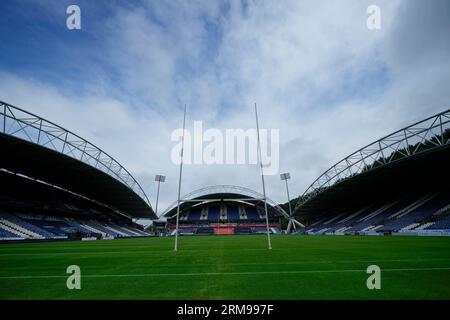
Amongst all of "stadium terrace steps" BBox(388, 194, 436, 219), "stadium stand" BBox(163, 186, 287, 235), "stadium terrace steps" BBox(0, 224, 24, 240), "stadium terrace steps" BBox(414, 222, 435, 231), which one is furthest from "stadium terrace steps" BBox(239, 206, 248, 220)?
"stadium terrace steps" BBox(0, 224, 24, 240)

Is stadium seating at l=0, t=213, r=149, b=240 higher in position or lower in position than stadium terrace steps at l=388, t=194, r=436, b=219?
lower

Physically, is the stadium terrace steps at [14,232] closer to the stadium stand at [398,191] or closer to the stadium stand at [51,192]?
the stadium stand at [51,192]

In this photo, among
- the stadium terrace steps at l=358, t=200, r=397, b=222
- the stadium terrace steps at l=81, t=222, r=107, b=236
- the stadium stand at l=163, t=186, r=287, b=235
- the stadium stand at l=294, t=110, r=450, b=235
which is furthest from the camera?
the stadium stand at l=163, t=186, r=287, b=235

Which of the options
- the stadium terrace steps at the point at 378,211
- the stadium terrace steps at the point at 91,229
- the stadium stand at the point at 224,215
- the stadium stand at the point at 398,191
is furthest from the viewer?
the stadium stand at the point at 224,215

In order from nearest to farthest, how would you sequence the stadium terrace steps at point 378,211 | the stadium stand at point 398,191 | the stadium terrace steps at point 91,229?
the stadium stand at point 398,191 < the stadium terrace steps at point 378,211 < the stadium terrace steps at point 91,229

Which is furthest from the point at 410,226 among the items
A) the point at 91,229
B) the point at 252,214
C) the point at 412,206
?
the point at 252,214

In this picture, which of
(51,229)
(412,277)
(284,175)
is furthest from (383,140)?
(51,229)

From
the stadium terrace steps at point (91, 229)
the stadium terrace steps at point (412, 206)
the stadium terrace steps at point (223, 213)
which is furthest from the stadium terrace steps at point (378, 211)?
the stadium terrace steps at point (91, 229)

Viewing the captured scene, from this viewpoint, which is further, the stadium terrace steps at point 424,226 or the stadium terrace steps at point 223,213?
the stadium terrace steps at point 223,213

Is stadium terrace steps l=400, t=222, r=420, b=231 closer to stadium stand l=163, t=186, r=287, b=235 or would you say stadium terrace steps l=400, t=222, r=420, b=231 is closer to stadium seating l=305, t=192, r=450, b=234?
stadium seating l=305, t=192, r=450, b=234

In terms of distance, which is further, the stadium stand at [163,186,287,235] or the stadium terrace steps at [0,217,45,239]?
the stadium stand at [163,186,287,235]

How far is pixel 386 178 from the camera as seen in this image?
39531 mm
